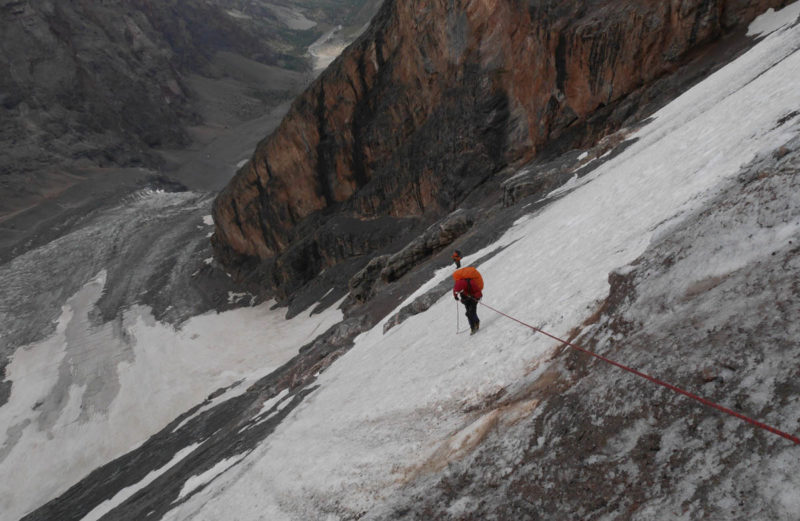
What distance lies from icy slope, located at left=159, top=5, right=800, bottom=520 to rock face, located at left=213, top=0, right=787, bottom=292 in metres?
8.81

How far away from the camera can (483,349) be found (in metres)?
6.64

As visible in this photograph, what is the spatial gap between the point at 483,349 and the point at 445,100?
2805 centimetres

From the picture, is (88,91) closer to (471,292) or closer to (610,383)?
(471,292)

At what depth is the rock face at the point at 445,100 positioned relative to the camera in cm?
1978

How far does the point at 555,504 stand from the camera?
3451 millimetres

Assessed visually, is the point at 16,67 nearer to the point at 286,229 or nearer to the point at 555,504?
the point at 286,229

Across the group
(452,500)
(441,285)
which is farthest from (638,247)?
(441,285)

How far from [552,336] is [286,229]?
4343 cm

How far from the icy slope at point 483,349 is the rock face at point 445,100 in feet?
28.9

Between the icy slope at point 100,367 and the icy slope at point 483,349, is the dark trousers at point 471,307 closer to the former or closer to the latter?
the icy slope at point 483,349

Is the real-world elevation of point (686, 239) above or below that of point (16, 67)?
below

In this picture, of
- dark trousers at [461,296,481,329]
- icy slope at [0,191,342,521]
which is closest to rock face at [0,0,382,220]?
icy slope at [0,191,342,521]

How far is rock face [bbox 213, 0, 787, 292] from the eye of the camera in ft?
64.9

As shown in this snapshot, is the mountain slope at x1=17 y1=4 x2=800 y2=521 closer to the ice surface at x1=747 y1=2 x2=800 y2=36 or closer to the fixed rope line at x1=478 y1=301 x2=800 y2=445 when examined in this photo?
the fixed rope line at x1=478 y1=301 x2=800 y2=445
